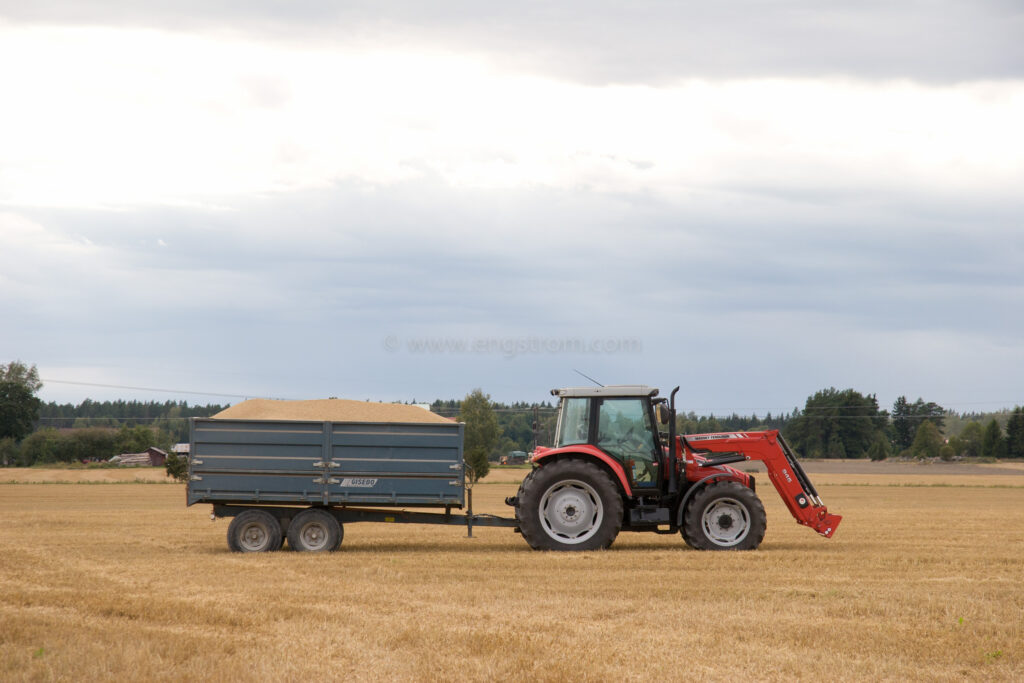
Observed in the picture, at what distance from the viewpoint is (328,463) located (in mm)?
15641

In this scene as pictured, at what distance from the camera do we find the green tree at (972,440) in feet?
387

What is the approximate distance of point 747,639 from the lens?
29.7 feet

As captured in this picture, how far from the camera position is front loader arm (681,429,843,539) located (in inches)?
632

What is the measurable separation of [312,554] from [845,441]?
109346mm

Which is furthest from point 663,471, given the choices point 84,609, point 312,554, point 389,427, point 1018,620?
point 84,609

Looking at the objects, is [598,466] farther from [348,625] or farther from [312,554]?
[348,625]

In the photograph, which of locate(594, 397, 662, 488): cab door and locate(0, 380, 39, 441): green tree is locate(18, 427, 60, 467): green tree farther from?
locate(594, 397, 662, 488): cab door

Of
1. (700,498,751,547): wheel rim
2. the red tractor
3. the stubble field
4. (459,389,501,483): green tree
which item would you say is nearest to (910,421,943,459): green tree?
(459,389,501,483): green tree

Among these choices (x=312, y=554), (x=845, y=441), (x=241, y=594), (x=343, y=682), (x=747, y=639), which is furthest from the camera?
(x=845, y=441)

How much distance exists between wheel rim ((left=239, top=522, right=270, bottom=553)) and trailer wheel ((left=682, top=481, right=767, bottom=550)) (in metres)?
6.60

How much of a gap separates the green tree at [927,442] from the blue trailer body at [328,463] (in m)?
112

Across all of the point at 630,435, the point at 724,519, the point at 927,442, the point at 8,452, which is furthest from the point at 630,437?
the point at 927,442

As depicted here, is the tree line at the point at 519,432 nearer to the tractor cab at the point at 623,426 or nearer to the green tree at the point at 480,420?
the green tree at the point at 480,420

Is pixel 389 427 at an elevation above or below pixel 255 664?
above
